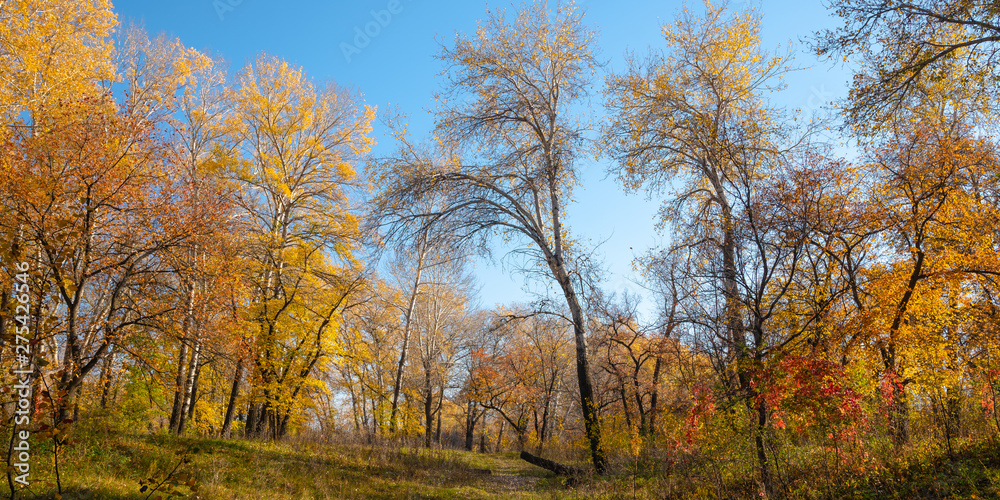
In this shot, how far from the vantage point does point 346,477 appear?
30.0 ft

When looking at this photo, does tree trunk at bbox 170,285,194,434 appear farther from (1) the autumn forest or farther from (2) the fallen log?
(2) the fallen log

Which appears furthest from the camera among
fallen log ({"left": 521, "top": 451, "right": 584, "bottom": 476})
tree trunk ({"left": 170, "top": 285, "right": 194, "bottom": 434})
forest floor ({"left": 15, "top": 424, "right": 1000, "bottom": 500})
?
fallen log ({"left": 521, "top": 451, "right": 584, "bottom": 476})

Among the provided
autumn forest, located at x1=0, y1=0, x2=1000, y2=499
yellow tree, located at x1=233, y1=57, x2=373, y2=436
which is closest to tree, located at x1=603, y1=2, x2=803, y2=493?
autumn forest, located at x1=0, y1=0, x2=1000, y2=499

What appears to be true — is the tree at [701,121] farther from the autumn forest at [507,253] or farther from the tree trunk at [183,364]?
the tree trunk at [183,364]

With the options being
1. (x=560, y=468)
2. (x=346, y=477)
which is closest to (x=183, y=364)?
(x=346, y=477)

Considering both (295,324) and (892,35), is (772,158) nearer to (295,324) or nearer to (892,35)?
(892,35)

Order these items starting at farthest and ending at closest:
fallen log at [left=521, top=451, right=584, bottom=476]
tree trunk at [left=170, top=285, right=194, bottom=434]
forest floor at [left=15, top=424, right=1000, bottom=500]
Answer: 1. fallen log at [left=521, top=451, right=584, bottom=476]
2. tree trunk at [left=170, top=285, right=194, bottom=434]
3. forest floor at [left=15, top=424, right=1000, bottom=500]

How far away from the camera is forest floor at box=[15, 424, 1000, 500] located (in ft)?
16.5

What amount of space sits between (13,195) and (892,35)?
1361cm

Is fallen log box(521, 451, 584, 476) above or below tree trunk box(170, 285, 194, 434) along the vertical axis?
below

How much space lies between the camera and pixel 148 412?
551 inches

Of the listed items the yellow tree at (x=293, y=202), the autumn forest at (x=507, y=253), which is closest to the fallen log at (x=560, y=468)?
the autumn forest at (x=507, y=253)

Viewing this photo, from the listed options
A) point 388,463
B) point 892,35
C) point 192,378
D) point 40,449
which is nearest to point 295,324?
point 192,378

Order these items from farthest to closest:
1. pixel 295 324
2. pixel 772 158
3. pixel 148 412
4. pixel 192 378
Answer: pixel 148 412 < pixel 295 324 < pixel 192 378 < pixel 772 158
